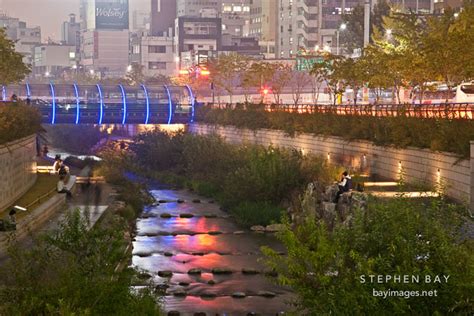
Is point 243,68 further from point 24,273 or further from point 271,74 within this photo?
point 24,273

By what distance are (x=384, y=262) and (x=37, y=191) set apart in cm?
3215

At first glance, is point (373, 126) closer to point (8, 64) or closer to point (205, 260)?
point (205, 260)

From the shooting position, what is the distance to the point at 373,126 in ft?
165

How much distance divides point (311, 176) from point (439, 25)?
53.2ft

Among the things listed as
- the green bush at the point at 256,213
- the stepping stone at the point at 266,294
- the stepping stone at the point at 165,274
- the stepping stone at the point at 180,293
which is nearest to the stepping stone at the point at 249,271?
the stepping stone at the point at 165,274

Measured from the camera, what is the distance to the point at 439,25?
58.2 m

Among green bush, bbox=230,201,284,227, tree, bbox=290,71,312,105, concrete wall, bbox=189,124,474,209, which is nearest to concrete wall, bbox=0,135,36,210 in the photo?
green bush, bbox=230,201,284,227

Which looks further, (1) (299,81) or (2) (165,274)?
(1) (299,81)

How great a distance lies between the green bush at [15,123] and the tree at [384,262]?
2522cm

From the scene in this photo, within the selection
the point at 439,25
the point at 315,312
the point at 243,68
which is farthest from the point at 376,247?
the point at 243,68

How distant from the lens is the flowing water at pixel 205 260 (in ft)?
93.6

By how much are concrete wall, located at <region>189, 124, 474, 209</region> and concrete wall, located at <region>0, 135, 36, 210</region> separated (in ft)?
56.8

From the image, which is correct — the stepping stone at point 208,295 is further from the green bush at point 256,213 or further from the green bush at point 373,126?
the green bush at point 256,213

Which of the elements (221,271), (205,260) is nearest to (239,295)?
(221,271)
